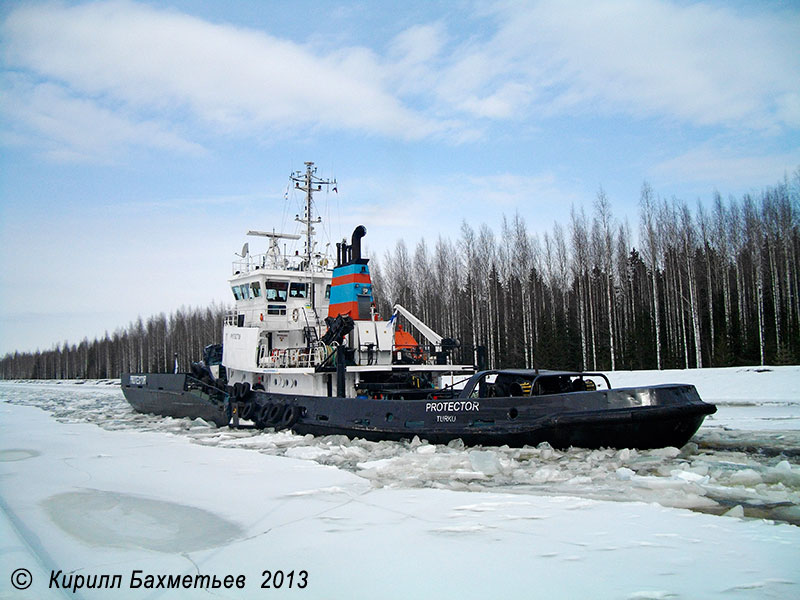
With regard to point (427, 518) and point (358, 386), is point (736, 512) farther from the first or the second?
point (358, 386)

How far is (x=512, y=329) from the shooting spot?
32750mm

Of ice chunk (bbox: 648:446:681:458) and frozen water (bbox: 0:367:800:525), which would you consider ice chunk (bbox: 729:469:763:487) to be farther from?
ice chunk (bbox: 648:446:681:458)

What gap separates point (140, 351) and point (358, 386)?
63.2 metres

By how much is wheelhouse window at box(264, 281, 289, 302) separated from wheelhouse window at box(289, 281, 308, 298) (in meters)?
0.17

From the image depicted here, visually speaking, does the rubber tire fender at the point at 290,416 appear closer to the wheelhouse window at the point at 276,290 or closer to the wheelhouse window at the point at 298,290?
the wheelhouse window at the point at 276,290

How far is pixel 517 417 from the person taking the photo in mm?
9062

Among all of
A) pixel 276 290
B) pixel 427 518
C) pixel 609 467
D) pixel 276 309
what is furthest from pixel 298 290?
pixel 427 518

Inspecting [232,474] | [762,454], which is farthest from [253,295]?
[762,454]

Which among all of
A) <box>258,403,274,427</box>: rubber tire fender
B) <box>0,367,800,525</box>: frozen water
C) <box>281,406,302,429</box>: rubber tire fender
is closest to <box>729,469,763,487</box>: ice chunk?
<box>0,367,800,525</box>: frozen water

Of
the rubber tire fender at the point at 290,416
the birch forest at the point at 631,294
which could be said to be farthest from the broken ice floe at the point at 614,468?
the birch forest at the point at 631,294

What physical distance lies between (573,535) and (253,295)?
42.2 ft

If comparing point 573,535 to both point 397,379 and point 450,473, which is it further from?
point 397,379

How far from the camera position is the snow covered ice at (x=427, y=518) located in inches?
146

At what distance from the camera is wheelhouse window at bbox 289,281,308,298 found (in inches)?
626
